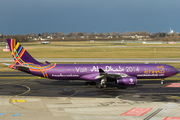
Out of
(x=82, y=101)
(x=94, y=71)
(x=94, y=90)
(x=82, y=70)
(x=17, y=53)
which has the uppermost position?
(x=17, y=53)

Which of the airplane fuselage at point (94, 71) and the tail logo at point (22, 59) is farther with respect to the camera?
the airplane fuselage at point (94, 71)

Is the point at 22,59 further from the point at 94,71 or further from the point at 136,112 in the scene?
the point at 136,112

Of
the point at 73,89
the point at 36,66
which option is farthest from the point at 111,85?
the point at 36,66

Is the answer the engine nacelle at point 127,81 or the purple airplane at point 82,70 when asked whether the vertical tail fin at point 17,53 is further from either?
the engine nacelle at point 127,81

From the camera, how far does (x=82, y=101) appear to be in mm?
30859

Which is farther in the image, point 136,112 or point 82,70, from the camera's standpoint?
point 82,70

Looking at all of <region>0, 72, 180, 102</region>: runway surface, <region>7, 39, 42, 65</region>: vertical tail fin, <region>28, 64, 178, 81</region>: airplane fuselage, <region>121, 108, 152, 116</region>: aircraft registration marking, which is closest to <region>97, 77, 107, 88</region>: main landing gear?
<region>0, 72, 180, 102</region>: runway surface

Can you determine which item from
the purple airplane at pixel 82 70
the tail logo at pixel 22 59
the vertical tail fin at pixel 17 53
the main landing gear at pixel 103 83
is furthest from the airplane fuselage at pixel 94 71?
Answer: the vertical tail fin at pixel 17 53

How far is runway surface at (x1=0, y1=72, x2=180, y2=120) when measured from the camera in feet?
81.8

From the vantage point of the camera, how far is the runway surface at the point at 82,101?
24.9 m

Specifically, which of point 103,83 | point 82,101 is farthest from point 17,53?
point 82,101

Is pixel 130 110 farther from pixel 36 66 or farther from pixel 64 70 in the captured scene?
pixel 36 66

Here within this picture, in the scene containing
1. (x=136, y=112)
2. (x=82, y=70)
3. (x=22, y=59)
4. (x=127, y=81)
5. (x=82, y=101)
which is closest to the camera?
(x=136, y=112)

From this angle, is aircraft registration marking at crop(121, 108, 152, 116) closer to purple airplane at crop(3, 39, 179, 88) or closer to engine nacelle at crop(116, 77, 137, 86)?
engine nacelle at crop(116, 77, 137, 86)
